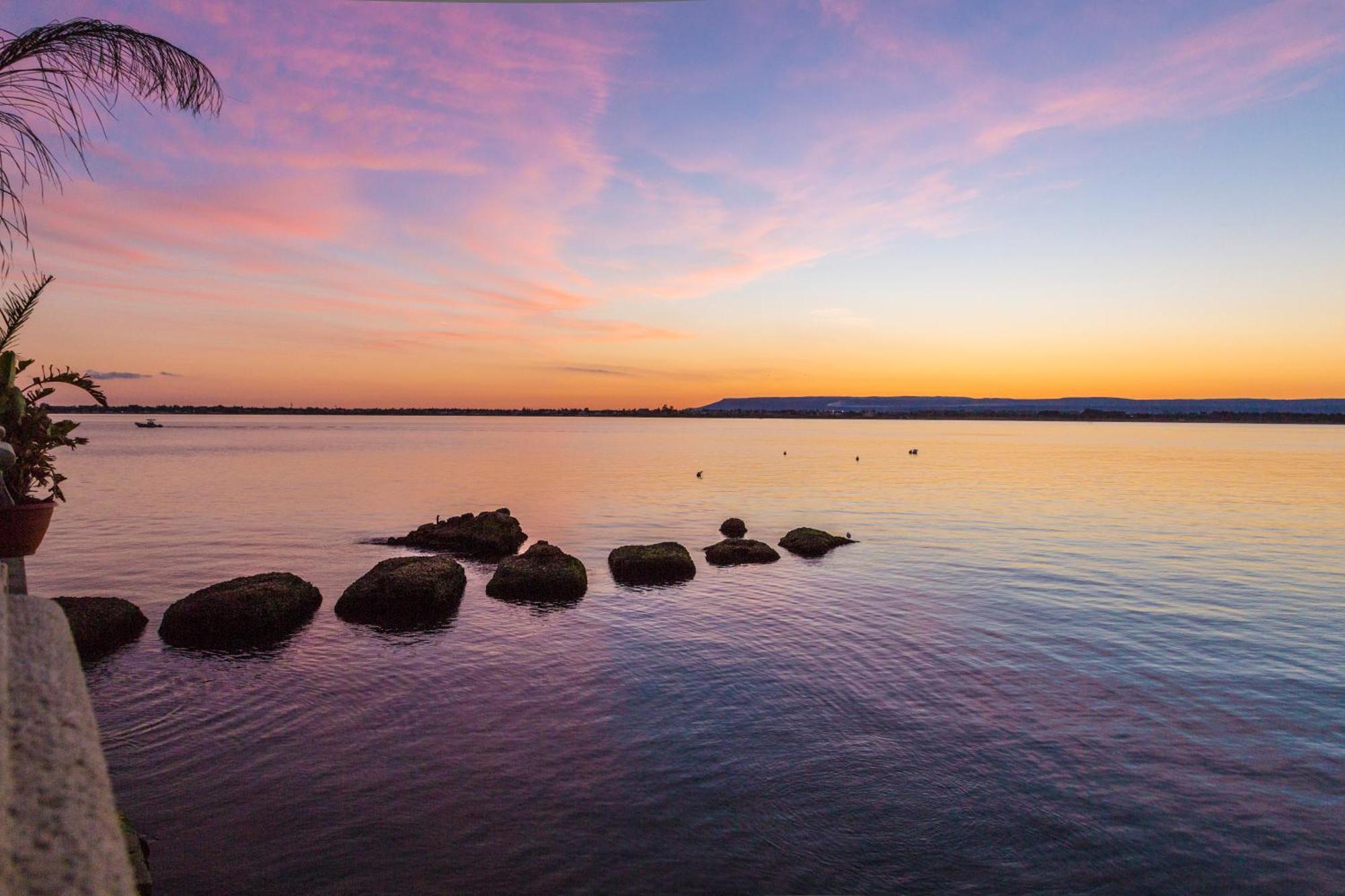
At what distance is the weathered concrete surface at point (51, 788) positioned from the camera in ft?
3.91

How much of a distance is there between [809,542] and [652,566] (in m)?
8.12

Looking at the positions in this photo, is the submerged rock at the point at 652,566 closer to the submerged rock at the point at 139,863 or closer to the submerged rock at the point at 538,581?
the submerged rock at the point at 538,581

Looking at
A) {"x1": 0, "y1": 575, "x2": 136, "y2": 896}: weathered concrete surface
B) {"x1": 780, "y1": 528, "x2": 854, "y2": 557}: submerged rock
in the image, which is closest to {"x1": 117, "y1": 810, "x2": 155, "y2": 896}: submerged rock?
{"x1": 0, "y1": 575, "x2": 136, "y2": 896}: weathered concrete surface

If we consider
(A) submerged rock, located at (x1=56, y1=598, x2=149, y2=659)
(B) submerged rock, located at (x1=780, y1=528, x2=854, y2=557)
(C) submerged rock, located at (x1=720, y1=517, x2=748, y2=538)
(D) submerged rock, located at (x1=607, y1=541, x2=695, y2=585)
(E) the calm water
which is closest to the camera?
(E) the calm water

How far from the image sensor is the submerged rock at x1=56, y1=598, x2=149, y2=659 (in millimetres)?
17719

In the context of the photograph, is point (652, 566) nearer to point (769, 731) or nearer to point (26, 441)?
point (769, 731)

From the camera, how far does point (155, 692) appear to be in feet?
49.6

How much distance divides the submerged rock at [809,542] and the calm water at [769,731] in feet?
3.42

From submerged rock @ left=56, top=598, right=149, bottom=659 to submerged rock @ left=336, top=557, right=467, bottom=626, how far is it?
470 cm

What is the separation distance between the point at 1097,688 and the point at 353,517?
3834 cm

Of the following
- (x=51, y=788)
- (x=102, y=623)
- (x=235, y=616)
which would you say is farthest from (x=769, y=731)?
(x=102, y=623)

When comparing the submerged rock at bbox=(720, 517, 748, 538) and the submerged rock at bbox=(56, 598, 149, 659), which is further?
the submerged rock at bbox=(720, 517, 748, 538)

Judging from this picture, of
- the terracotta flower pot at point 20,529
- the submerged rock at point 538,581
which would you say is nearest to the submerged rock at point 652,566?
the submerged rock at point 538,581

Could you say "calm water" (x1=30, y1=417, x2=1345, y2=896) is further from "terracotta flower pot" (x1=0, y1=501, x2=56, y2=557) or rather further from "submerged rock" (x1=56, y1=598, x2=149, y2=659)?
"terracotta flower pot" (x1=0, y1=501, x2=56, y2=557)
